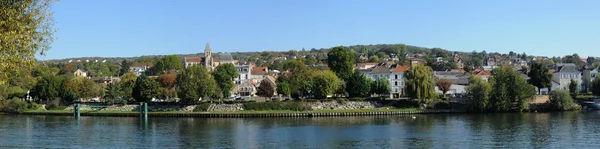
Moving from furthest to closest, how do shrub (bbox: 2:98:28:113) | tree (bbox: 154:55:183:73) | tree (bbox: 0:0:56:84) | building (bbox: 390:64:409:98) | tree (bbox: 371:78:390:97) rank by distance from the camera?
1. tree (bbox: 154:55:183:73)
2. building (bbox: 390:64:409:98)
3. tree (bbox: 371:78:390:97)
4. shrub (bbox: 2:98:28:113)
5. tree (bbox: 0:0:56:84)

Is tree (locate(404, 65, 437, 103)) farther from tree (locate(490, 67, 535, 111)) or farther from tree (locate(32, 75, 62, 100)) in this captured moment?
tree (locate(32, 75, 62, 100))

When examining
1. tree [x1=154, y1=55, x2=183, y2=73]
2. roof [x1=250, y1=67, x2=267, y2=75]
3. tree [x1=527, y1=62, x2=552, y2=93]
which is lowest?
tree [x1=527, y1=62, x2=552, y2=93]

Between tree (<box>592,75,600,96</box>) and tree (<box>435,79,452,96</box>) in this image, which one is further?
tree (<box>435,79,452,96</box>)

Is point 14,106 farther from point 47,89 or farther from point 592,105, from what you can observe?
point 592,105

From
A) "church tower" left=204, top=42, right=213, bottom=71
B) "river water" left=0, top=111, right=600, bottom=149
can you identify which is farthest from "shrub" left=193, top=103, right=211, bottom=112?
"church tower" left=204, top=42, right=213, bottom=71

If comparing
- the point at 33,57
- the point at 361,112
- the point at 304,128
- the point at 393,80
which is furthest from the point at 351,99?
the point at 33,57

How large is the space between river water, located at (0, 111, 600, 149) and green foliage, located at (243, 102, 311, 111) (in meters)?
11.3

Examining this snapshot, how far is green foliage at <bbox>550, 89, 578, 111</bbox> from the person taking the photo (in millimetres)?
69250

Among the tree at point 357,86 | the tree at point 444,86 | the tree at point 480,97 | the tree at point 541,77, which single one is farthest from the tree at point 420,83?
the tree at point 541,77

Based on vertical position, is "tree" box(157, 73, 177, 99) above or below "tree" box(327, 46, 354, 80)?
below

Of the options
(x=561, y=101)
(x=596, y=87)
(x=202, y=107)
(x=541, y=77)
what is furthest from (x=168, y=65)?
(x=561, y=101)

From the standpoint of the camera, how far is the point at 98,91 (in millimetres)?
90875

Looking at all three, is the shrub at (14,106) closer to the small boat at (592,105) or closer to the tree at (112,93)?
the tree at (112,93)

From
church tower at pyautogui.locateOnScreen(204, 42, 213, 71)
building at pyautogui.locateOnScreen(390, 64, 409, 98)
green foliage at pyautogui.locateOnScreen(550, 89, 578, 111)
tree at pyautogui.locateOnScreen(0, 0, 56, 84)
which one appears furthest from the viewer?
church tower at pyautogui.locateOnScreen(204, 42, 213, 71)
